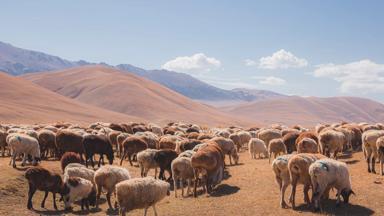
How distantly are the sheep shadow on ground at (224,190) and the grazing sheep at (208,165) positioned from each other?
0.27 metres

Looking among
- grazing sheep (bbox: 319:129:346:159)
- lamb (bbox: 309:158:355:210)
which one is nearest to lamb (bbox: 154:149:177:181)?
lamb (bbox: 309:158:355:210)

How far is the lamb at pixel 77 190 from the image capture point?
17.3 metres

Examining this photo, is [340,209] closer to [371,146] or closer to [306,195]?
[306,195]

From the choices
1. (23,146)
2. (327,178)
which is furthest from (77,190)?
(327,178)

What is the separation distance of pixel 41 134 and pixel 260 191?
609 inches

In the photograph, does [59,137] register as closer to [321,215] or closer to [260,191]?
[260,191]

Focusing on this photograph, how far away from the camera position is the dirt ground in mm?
15992

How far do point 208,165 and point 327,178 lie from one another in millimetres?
6005

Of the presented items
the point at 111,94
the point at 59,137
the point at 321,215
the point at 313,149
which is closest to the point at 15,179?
the point at 59,137

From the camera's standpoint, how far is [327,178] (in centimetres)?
1544

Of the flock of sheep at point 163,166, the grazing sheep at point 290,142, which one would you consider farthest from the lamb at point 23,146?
the grazing sheep at point 290,142

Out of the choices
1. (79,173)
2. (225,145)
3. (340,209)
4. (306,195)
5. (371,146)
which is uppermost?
(371,146)

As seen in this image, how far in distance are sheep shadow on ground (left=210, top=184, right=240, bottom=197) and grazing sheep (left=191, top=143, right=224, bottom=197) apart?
27 cm

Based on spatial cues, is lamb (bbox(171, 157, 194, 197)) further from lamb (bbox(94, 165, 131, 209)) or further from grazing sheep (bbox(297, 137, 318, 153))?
grazing sheep (bbox(297, 137, 318, 153))
